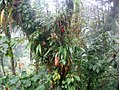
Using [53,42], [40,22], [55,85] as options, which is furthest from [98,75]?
[40,22]

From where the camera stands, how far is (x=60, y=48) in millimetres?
2264

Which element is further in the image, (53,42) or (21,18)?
(21,18)

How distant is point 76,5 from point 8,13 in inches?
33.6

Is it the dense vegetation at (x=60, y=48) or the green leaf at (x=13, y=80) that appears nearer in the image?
the green leaf at (x=13, y=80)

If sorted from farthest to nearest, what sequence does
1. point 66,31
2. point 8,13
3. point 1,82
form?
point 8,13 → point 66,31 → point 1,82

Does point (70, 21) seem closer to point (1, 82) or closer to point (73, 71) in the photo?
point (73, 71)

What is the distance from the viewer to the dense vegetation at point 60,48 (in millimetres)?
2285

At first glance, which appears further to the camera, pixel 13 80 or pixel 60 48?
pixel 60 48

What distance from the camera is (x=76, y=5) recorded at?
2.73 meters

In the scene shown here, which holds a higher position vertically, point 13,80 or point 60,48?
point 60,48

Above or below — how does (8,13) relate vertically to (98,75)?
above

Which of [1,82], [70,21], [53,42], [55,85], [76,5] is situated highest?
[76,5]

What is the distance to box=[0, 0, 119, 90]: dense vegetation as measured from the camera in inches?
90.0

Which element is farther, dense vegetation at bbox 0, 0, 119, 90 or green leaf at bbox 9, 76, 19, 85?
dense vegetation at bbox 0, 0, 119, 90
